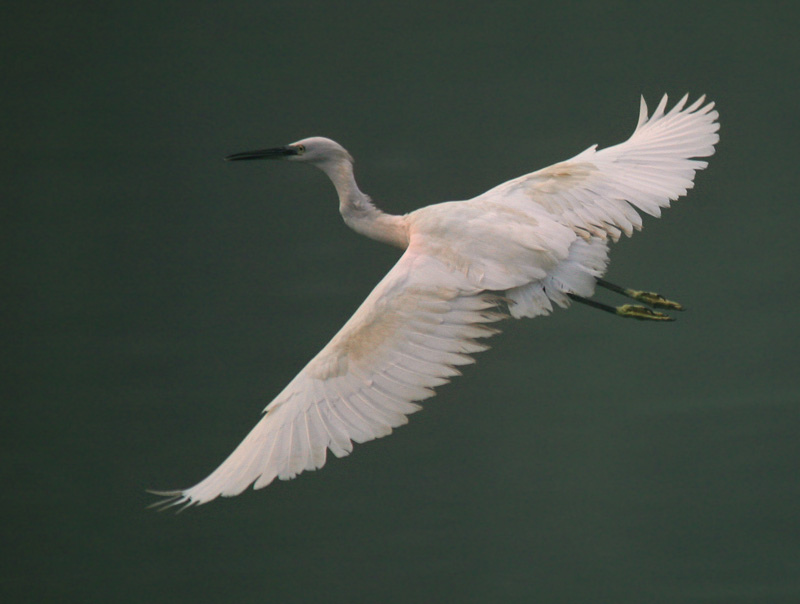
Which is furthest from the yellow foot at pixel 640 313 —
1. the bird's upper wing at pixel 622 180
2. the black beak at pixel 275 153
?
the black beak at pixel 275 153

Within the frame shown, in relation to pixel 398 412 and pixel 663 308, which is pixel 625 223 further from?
pixel 398 412

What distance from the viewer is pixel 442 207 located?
5.16m

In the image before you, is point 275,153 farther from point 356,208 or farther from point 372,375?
point 372,375

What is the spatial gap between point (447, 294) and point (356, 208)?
922 millimetres

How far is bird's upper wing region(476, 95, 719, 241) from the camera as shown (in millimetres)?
5227

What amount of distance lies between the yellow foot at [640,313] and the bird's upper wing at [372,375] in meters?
0.72

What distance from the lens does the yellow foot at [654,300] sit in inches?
212

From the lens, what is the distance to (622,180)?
17.6 feet

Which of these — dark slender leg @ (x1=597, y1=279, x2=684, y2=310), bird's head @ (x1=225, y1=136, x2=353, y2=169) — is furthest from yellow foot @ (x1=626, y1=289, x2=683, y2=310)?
→ bird's head @ (x1=225, y1=136, x2=353, y2=169)

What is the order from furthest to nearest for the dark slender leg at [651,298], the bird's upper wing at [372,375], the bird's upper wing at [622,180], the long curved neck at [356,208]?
the long curved neck at [356,208]
the dark slender leg at [651,298]
the bird's upper wing at [622,180]
the bird's upper wing at [372,375]

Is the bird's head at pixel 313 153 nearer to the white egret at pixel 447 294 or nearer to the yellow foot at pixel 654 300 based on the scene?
the white egret at pixel 447 294

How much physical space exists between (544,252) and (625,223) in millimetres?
477

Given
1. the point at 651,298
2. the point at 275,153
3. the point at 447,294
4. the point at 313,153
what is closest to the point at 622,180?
the point at 651,298

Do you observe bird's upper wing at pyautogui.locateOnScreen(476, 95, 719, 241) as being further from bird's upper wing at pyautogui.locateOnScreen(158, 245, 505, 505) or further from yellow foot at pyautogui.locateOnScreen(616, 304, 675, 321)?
bird's upper wing at pyautogui.locateOnScreen(158, 245, 505, 505)
